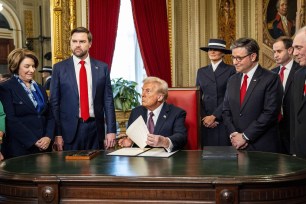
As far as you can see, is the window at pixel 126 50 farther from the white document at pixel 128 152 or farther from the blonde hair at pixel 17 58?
the white document at pixel 128 152

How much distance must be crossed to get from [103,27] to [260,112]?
14.6ft

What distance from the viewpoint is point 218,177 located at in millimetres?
2492

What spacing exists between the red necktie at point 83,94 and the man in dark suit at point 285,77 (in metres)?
1.85

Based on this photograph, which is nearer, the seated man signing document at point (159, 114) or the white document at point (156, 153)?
the white document at point (156, 153)

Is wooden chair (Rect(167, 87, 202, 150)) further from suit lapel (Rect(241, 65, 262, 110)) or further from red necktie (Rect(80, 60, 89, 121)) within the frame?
red necktie (Rect(80, 60, 89, 121))

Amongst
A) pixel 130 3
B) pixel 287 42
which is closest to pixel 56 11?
pixel 130 3

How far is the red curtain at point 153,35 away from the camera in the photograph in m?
8.50

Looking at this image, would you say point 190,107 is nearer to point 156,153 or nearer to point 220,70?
point 156,153

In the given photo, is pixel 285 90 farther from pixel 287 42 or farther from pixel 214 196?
pixel 214 196

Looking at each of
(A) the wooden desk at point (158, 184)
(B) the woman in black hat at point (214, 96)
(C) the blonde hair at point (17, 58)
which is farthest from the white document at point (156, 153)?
(B) the woman in black hat at point (214, 96)

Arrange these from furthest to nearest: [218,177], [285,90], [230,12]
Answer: [230,12] → [285,90] → [218,177]

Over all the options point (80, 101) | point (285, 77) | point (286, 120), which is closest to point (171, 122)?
point (80, 101)

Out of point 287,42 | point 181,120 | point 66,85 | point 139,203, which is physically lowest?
point 139,203

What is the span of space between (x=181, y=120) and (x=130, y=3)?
5.08m
